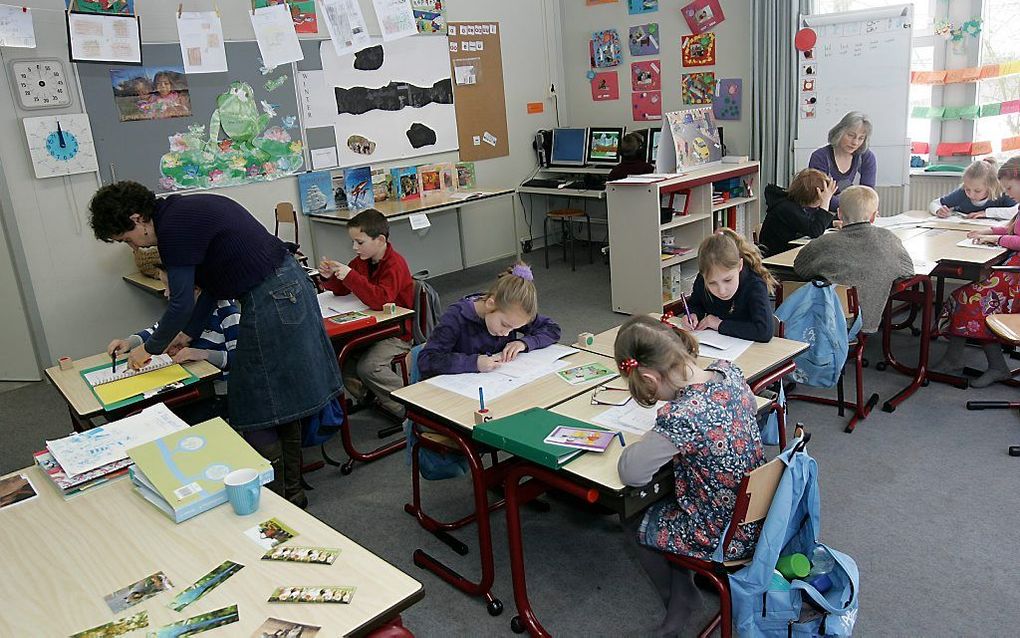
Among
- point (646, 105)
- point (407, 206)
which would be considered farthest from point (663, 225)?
point (646, 105)

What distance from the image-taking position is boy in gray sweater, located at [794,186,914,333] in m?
3.52

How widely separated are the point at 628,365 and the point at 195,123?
436cm

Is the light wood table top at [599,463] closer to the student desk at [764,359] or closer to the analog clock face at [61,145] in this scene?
the student desk at [764,359]

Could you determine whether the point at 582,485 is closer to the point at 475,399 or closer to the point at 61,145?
the point at 475,399

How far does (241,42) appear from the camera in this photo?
537cm

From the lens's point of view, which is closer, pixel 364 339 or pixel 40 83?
pixel 364 339

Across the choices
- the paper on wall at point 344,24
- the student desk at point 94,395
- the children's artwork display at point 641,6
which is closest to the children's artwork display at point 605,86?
the children's artwork display at point 641,6

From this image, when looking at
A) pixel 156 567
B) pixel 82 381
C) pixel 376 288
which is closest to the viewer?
pixel 156 567

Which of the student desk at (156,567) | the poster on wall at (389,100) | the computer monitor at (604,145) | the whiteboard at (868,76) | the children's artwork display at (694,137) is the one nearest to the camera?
the student desk at (156,567)

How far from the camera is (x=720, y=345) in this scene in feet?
8.91

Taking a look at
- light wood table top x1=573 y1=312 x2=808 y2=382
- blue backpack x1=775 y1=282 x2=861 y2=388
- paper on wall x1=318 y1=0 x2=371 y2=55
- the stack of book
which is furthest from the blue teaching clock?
blue backpack x1=775 y1=282 x2=861 y2=388

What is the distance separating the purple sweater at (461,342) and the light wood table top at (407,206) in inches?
116

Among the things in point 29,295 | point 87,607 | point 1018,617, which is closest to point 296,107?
point 29,295

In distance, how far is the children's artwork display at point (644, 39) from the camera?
6691 mm
